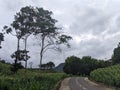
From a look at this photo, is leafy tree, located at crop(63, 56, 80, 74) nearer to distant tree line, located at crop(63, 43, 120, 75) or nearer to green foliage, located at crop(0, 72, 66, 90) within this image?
distant tree line, located at crop(63, 43, 120, 75)

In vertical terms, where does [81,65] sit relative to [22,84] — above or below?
above

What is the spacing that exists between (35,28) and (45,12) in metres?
3.61

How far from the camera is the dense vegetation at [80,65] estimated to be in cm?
12875

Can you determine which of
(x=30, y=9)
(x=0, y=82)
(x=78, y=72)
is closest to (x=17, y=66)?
(x=30, y=9)

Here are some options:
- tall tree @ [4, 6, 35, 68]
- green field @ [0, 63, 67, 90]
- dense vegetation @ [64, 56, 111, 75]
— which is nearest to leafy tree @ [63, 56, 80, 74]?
dense vegetation @ [64, 56, 111, 75]

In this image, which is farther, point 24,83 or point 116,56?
point 116,56

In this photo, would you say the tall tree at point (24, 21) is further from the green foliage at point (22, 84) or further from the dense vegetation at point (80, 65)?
the dense vegetation at point (80, 65)

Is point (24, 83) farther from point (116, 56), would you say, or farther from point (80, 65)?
point (80, 65)

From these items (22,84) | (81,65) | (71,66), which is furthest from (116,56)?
(22,84)

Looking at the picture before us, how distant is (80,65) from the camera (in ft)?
427

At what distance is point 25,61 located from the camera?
219 ft

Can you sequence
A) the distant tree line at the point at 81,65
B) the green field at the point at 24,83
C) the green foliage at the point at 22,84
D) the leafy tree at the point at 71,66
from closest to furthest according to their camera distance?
the green foliage at the point at 22,84 < the green field at the point at 24,83 < the leafy tree at the point at 71,66 < the distant tree line at the point at 81,65

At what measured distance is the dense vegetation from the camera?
129m

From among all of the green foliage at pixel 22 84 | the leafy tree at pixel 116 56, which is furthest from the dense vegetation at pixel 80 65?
the green foliage at pixel 22 84
